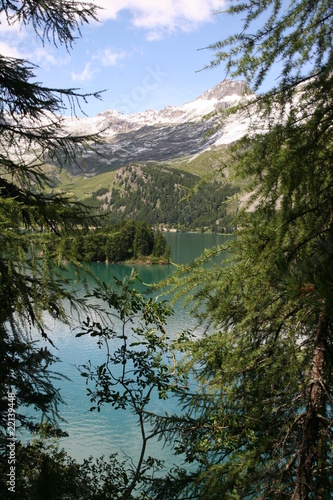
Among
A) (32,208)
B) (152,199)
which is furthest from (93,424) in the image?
(152,199)

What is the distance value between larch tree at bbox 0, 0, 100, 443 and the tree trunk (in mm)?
1819

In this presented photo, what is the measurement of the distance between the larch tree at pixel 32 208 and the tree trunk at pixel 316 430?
1.82m

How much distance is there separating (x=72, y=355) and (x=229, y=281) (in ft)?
58.2

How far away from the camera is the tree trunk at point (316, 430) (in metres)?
2.22

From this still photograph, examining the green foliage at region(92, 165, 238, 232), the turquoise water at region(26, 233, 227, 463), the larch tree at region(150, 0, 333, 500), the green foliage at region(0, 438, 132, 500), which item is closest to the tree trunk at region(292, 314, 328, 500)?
the larch tree at region(150, 0, 333, 500)

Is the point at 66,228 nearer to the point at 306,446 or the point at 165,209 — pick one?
the point at 306,446

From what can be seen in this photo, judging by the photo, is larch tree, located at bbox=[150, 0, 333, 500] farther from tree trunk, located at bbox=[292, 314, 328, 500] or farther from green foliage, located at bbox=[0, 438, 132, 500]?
green foliage, located at bbox=[0, 438, 132, 500]

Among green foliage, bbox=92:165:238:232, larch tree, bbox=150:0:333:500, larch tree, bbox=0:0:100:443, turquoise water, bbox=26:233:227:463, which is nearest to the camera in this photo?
larch tree, bbox=150:0:333:500

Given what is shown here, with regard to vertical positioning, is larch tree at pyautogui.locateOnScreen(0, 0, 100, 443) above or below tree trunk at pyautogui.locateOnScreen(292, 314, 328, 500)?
above

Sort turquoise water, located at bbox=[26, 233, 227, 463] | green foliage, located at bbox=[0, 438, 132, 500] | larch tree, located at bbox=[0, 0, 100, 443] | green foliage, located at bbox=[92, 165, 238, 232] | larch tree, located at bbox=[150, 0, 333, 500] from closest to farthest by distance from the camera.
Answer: green foliage, located at bbox=[0, 438, 132, 500], larch tree, located at bbox=[150, 0, 333, 500], larch tree, located at bbox=[0, 0, 100, 443], turquoise water, located at bbox=[26, 233, 227, 463], green foliage, located at bbox=[92, 165, 238, 232]

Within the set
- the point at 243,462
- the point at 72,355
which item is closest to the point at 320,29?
the point at 243,462

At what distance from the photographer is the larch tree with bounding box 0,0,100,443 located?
3.43 metres

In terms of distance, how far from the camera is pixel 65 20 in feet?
16.6

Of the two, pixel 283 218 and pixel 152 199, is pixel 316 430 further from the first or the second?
pixel 152 199
